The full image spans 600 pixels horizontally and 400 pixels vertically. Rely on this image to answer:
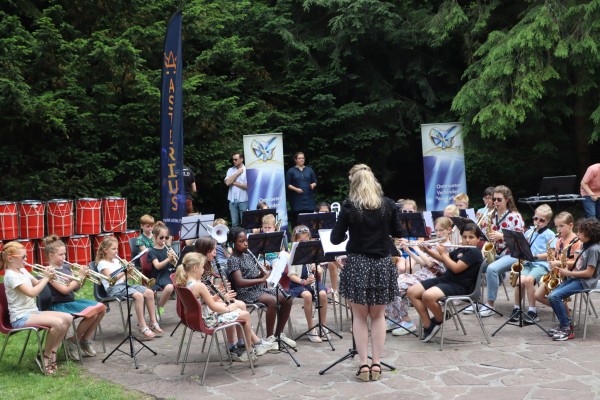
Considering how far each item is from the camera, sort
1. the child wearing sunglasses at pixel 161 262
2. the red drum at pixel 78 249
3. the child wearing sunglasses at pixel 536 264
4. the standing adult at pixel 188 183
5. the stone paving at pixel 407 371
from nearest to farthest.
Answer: the stone paving at pixel 407 371 → the child wearing sunglasses at pixel 536 264 → the child wearing sunglasses at pixel 161 262 → the red drum at pixel 78 249 → the standing adult at pixel 188 183

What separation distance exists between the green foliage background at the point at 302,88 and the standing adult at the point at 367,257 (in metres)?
9.26

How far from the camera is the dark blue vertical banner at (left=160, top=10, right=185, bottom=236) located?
475 inches

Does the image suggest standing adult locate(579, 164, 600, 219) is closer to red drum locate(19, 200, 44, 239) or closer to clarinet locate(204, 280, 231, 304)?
clarinet locate(204, 280, 231, 304)

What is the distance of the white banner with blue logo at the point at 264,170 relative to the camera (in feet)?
50.2

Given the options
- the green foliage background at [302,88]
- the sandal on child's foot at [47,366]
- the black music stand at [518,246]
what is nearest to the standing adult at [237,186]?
the green foliage background at [302,88]

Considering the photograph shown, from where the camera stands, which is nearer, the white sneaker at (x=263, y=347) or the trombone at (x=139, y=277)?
the white sneaker at (x=263, y=347)

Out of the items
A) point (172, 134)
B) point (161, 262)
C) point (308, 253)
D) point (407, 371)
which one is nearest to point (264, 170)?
point (172, 134)

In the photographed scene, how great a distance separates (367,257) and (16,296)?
3501 millimetres

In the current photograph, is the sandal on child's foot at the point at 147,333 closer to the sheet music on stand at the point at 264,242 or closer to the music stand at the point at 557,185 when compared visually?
the sheet music on stand at the point at 264,242

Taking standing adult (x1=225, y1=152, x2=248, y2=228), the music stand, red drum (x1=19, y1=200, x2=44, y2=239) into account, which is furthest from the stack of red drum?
the music stand

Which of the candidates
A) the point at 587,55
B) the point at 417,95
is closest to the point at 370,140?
the point at 417,95

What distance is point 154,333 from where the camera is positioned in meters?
8.84

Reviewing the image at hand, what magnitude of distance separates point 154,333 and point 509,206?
4.95 meters

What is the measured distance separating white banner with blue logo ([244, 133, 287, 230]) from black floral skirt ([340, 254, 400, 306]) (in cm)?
857
